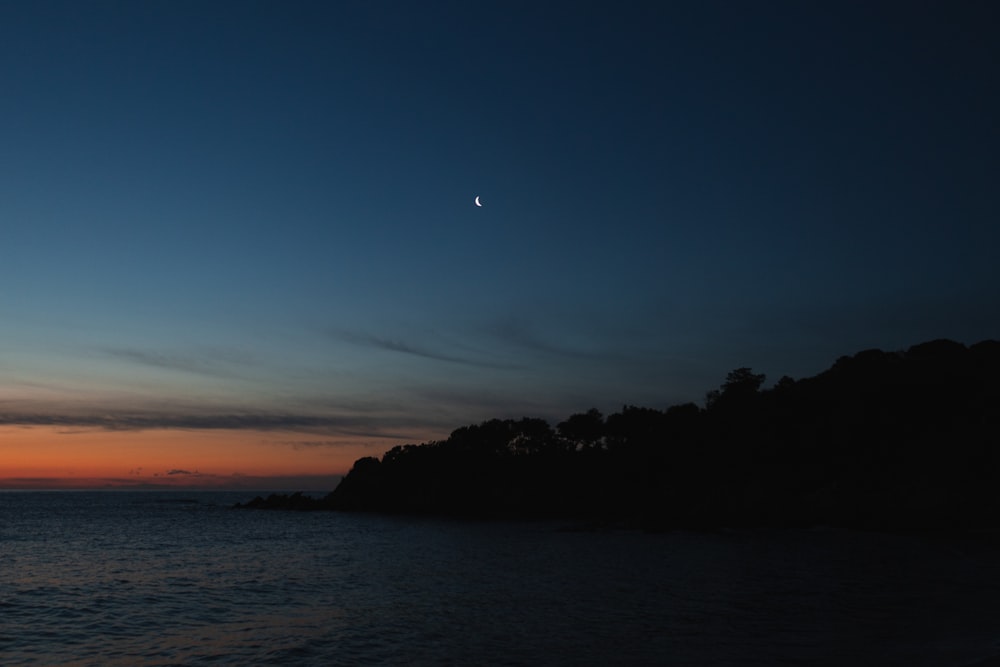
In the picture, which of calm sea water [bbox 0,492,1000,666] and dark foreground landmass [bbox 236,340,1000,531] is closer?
calm sea water [bbox 0,492,1000,666]

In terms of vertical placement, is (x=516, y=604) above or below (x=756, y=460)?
below

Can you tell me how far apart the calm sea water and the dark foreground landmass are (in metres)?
15.3

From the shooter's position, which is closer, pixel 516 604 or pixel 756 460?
pixel 516 604

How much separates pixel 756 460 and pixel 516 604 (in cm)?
7679

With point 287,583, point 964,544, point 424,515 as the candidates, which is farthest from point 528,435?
point 287,583

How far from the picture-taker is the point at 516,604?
2841cm

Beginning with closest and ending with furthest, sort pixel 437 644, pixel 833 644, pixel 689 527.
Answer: pixel 833 644
pixel 437 644
pixel 689 527

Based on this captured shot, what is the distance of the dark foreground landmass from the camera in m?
69.1

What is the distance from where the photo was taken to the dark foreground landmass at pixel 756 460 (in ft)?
227

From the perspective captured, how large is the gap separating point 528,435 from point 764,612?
368ft

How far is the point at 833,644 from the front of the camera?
19734 millimetres

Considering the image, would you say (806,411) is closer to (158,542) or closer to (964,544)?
(964,544)

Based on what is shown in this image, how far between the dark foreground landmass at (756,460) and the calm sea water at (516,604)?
15273mm

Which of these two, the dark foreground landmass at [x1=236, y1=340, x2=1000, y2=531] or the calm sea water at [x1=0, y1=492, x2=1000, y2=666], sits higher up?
the dark foreground landmass at [x1=236, y1=340, x2=1000, y2=531]
